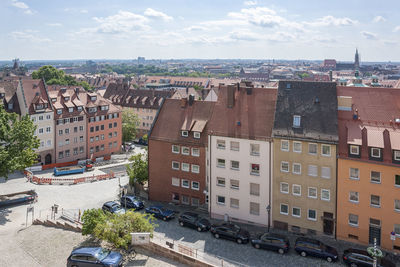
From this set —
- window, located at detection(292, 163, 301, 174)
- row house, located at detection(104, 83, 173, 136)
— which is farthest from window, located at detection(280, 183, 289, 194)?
row house, located at detection(104, 83, 173, 136)

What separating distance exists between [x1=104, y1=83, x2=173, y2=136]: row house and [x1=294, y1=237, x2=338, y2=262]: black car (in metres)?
78.9

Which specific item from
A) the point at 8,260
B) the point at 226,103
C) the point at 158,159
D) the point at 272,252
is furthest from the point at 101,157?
the point at 272,252

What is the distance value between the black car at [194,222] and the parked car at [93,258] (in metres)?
12.5

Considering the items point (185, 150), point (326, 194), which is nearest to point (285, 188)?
point (326, 194)

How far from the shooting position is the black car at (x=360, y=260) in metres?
33.9

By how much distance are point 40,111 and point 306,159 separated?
56.3 m

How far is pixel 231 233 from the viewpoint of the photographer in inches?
1591

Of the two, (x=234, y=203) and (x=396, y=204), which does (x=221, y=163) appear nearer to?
(x=234, y=203)

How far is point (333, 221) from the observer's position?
4062cm

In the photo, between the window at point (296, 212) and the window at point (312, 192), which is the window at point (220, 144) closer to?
the window at point (296, 212)

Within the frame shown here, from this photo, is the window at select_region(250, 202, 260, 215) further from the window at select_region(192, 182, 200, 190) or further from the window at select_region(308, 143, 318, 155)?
the window at select_region(308, 143, 318, 155)

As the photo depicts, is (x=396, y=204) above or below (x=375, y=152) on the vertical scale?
below

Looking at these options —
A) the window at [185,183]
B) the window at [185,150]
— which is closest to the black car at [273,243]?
the window at [185,183]

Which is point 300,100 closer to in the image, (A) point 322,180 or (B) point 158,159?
(A) point 322,180
